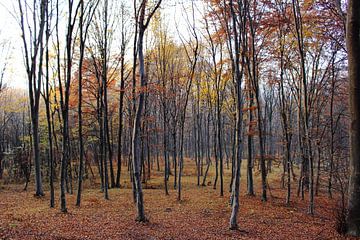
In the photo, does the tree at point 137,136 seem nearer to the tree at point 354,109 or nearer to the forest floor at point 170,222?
the forest floor at point 170,222

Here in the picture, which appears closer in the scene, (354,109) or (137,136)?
(354,109)

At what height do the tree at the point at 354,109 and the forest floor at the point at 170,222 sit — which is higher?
the tree at the point at 354,109

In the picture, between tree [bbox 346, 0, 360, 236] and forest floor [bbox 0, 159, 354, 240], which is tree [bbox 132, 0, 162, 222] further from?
tree [bbox 346, 0, 360, 236]

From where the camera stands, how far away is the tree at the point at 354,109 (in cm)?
642

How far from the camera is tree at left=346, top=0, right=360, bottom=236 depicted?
6418 mm

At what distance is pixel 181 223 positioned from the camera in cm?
938

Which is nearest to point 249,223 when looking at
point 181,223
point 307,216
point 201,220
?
point 201,220

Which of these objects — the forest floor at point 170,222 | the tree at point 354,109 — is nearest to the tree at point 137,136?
the forest floor at point 170,222

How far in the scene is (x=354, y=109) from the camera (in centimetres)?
661

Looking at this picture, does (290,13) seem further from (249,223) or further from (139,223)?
(139,223)

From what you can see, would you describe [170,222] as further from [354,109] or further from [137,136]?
[354,109]

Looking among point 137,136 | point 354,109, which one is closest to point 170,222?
point 137,136

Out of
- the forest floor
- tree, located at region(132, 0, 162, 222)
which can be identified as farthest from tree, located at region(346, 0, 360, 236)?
tree, located at region(132, 0, 162, 222)

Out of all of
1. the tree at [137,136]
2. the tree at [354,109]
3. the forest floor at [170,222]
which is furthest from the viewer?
the tree at [137,136]
